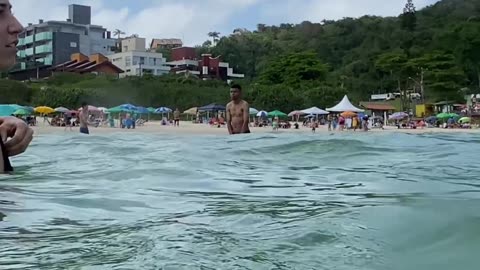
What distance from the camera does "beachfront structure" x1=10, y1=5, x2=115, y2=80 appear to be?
7062cm

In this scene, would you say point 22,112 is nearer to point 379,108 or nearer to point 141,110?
point 141,110

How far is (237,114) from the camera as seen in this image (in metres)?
11.1

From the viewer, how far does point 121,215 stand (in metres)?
2.69

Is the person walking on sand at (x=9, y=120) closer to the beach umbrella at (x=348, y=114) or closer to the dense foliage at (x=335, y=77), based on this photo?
the beach umbrella at (x=348, y=114)

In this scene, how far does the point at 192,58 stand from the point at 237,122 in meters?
80.8

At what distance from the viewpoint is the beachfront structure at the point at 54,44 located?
7062 centimetres

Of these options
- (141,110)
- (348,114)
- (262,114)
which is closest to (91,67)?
(141,110)

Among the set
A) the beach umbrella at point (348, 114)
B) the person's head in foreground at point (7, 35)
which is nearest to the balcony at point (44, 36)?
the beach umbrella at point (348, 114)

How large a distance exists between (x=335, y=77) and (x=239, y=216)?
65029 mm

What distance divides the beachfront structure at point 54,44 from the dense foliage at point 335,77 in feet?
42.9

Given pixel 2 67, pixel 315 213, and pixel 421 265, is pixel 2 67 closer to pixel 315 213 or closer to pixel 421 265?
pixel 315 213

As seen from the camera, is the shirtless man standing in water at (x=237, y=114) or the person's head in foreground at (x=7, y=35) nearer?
the person's head in foreground at (x=7, y=35)

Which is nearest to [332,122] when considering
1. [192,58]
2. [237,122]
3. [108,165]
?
[237,122]

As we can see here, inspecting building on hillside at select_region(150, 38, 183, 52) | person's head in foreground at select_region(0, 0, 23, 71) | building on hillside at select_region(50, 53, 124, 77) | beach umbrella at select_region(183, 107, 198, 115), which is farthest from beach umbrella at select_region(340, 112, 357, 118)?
building on hillside at select_region(150, 38, 183, 52)
